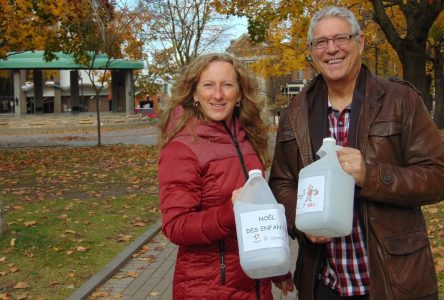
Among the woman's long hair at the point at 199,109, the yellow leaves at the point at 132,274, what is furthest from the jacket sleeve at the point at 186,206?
the yellow leaves at the point at 132,274

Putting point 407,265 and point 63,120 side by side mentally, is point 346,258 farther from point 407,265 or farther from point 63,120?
point 63,120

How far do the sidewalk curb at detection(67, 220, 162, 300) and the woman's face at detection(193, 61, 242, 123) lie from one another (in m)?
3.19

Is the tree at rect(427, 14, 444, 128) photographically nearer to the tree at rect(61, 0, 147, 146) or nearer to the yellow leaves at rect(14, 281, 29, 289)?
the tree at rect(61, 0, 147, 146)

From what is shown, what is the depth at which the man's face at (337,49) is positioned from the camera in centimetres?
243

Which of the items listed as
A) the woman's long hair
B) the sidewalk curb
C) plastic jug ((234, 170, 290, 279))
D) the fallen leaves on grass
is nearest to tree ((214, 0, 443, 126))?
the fallen leaves on grass

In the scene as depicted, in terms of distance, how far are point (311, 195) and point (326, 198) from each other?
0.07 meters

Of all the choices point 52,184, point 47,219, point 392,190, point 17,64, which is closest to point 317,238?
point 392,190

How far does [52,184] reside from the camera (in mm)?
11875

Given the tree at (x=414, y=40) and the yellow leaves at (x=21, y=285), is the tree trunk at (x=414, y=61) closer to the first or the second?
the tree at (x=414, y=40)

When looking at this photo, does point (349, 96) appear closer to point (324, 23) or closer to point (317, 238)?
point (324, 23)

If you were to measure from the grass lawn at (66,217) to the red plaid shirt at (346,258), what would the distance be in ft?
11.4

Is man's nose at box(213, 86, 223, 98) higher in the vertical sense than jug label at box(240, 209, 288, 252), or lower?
higher

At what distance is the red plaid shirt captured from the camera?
2.38 meters

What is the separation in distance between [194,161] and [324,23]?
0.81 metres
